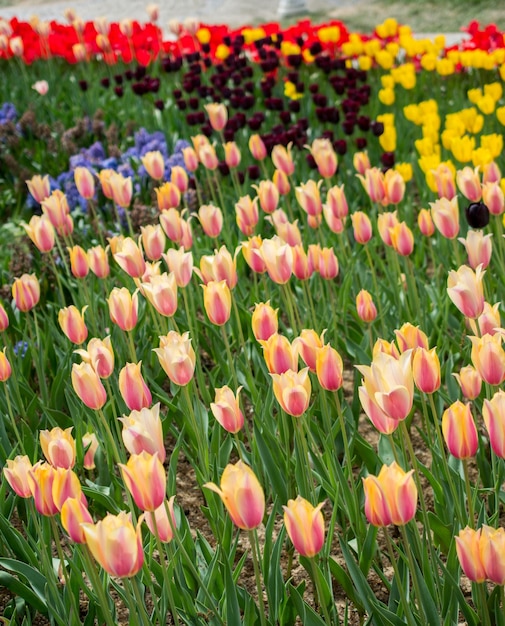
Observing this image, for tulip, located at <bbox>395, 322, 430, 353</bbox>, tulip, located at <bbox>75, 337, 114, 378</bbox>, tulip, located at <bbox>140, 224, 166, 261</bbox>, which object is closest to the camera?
tulip, located at <bbox>395, 322, 430, 353</bbox>

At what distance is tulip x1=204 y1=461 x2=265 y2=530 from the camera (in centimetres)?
159

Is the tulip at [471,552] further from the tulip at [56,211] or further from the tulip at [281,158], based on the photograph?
the tulip at [281,158]

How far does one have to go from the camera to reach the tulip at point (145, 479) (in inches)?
63.7

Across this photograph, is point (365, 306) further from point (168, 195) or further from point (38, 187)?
point (38, 187)

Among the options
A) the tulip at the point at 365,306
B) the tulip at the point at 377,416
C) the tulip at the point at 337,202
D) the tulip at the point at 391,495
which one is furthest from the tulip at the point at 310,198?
the tulip at the point at 391,495

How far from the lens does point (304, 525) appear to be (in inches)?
63.8

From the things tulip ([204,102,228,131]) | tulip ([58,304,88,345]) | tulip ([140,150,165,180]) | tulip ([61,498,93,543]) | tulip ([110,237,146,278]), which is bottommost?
tulip ([61,498,93,543])

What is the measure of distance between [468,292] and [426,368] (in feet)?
1.42

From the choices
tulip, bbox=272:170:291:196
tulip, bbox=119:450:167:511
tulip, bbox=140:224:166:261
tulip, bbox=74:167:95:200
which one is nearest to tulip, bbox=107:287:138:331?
tulip, bbox=140:224:166:261

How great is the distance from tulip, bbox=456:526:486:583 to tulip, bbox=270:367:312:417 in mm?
462

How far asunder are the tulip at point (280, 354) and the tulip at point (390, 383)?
332 millimetres

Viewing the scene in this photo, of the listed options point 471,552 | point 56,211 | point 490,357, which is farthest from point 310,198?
point 471,552

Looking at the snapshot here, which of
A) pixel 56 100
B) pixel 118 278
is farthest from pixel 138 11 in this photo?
pixel 118 278

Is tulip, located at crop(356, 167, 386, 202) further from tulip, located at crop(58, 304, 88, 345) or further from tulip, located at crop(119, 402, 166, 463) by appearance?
tulip, located at crop(119, 402, 166, 463)
